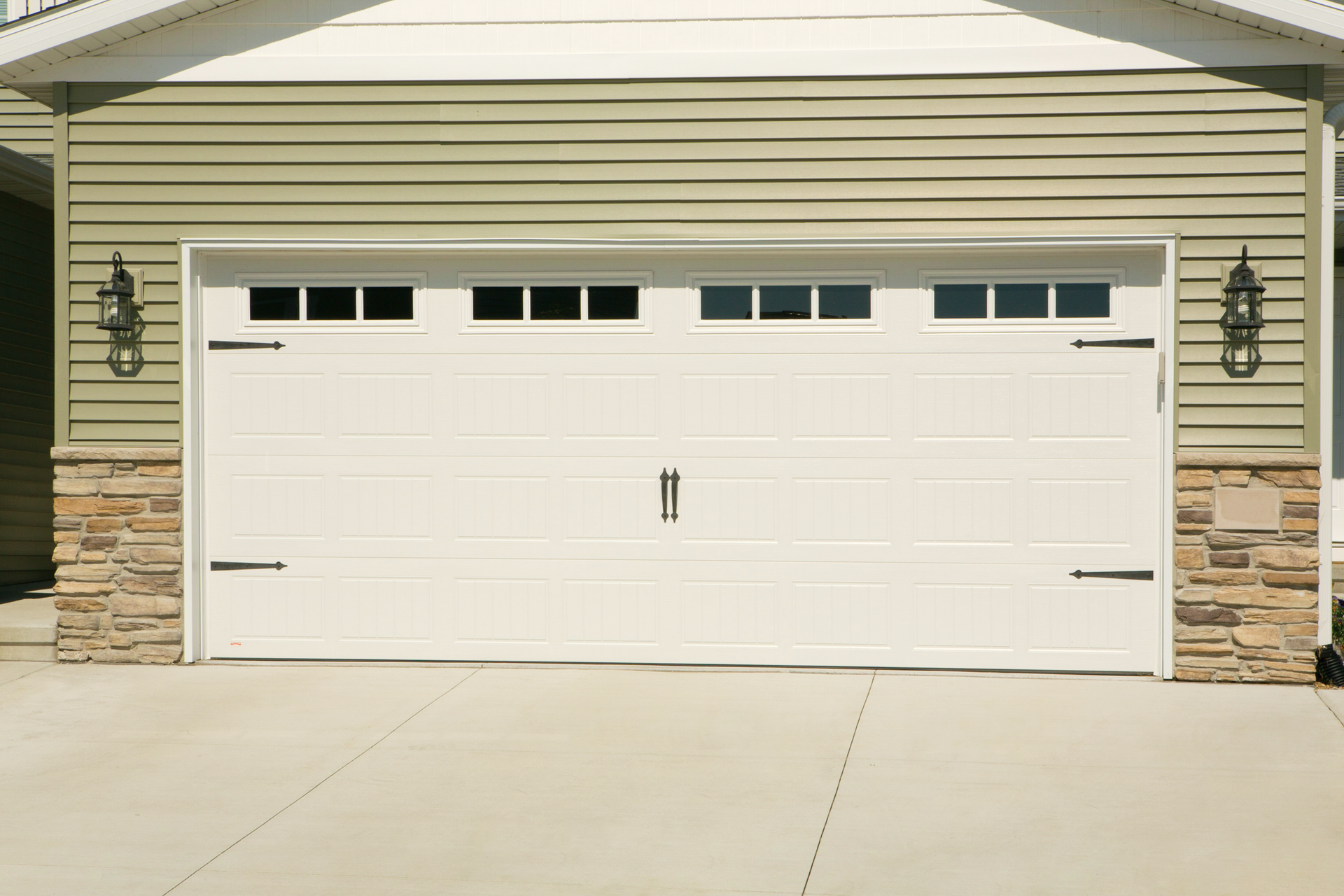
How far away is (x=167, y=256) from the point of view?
5898 mm

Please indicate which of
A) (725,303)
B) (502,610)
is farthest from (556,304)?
(502,610)

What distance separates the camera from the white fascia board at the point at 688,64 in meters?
5.48

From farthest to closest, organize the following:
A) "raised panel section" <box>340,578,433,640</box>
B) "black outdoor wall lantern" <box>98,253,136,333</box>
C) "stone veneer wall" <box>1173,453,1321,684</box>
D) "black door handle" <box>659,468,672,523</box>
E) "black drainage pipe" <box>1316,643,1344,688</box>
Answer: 1. "raised panel section" <box>340,578,433,640</box>
2. "black door handle" <box>659,468,672,523</box>
3. "black outdoor wall lantern" <box>98,253,136,333</box>
4. "black drainage pipe" <box>1316,643,1344,688</box>
5. "stone veneer wall" <box>1173,453,1321,684</box>

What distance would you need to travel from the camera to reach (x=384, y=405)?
5953mm

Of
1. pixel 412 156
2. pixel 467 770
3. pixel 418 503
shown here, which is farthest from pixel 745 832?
pixel 412 156

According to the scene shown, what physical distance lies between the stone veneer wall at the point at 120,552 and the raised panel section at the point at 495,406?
150 centimetres

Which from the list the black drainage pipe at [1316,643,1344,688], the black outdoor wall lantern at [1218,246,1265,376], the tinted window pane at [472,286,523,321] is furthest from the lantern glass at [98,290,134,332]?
the black drainage pipe at [1316,643,1344,688]

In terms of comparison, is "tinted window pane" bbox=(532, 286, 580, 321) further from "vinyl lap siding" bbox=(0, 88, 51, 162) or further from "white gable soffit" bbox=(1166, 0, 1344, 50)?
"vinyl lap siding" bbox=(0, 88, 51, 162)

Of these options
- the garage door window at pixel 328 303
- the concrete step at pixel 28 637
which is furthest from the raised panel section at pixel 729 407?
the concrete step at pixel 28 637

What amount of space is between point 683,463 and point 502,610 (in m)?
1.22

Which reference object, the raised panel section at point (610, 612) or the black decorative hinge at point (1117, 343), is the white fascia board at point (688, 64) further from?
the raised panel section at point (610, 612)

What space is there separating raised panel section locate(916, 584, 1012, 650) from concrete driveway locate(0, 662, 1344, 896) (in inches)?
8.2

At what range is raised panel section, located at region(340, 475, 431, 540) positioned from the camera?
5945 millimetres

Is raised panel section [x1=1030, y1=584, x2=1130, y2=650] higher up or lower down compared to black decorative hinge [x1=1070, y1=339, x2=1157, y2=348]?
lower down
